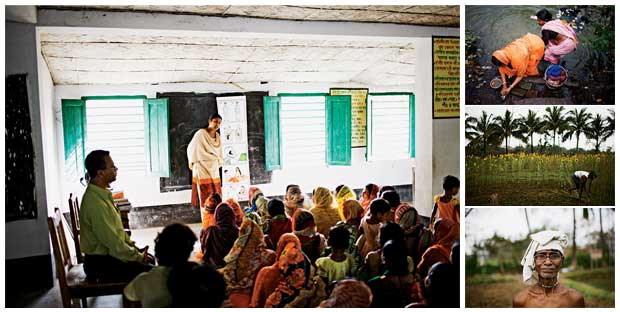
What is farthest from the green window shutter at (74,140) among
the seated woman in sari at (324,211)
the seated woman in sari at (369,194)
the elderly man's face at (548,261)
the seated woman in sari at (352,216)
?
the elderly man's face at (548,261)

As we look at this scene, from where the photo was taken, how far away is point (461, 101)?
9.78ft

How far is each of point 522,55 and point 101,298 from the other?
235 centimetres

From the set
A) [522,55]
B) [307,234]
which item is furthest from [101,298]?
[522,55]

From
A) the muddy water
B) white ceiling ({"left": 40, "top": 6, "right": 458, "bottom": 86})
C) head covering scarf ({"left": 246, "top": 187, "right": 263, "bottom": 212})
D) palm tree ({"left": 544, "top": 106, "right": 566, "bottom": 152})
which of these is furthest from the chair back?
palm tree ({"left": 544, "top": 106, "right": 566, "bottom": 152})

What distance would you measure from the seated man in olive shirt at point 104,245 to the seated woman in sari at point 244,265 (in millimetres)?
384

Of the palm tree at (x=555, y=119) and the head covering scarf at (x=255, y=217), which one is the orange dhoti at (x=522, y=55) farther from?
the head covering scarf at (x=255, y=217)

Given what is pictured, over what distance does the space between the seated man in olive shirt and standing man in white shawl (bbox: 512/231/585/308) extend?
1.81 meters

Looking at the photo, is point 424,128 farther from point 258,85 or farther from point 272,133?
point 258,85

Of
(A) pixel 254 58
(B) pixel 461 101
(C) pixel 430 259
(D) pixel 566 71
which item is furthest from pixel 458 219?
(A) pixel 254 58

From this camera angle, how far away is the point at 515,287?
10.1 feet

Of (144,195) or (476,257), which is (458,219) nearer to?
(476,257)

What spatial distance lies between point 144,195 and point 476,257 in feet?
5.98

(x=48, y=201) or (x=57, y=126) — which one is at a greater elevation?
(x=57, y=126)

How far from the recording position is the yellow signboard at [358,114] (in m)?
4.13
